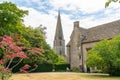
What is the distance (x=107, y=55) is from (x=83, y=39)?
23.8 metres

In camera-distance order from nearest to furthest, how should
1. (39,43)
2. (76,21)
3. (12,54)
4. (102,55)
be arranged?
1. (12,54)
2. (102,55)
3. (39,43)
4. (76,21)

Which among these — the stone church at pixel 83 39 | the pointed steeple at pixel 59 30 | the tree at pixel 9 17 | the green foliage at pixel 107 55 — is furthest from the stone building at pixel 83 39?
the pointed steeple at pixel 59 30

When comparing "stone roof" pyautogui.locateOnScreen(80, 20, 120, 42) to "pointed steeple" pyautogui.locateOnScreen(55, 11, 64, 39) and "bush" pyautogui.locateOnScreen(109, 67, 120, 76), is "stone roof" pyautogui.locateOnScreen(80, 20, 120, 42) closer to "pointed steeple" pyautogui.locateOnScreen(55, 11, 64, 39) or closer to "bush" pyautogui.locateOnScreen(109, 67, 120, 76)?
"bush" pyautogui.locateOnScreen(109, 67, 120, 76)

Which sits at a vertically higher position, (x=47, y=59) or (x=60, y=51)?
(x=60, y=51)

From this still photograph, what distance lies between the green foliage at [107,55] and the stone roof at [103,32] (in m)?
16.5

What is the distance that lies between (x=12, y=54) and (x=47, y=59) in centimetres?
4745

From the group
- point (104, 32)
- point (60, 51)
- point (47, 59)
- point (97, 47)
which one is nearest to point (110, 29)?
point (104, 32)

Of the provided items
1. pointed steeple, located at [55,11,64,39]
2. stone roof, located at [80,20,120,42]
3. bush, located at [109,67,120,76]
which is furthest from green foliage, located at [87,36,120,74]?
pointed steeple, located at [55,11,64,39]

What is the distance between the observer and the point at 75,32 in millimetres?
62938

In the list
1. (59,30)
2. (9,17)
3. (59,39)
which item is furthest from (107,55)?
(59,39)

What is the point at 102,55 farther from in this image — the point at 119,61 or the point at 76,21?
the point at 76,21

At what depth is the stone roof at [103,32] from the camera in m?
54.7

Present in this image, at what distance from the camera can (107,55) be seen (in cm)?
3712

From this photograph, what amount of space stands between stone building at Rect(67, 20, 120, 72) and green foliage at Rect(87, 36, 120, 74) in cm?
1680
